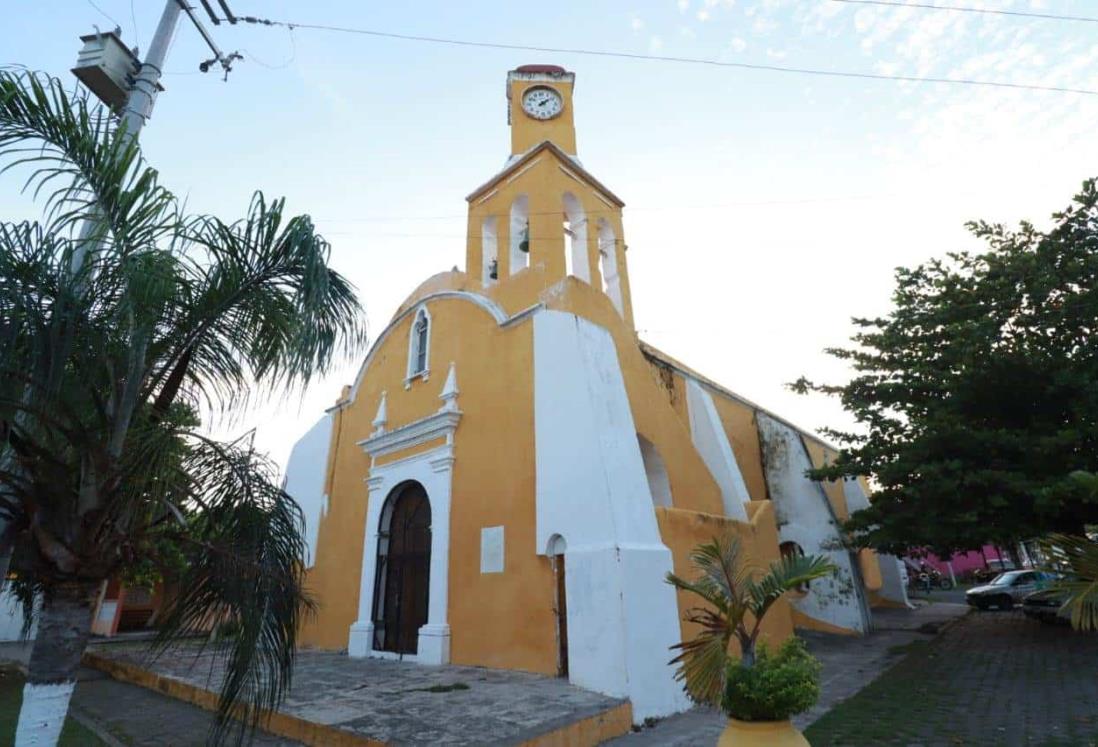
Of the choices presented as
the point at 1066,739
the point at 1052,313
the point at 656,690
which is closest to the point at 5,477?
the point at 656,690

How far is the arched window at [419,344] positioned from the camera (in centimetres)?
1103

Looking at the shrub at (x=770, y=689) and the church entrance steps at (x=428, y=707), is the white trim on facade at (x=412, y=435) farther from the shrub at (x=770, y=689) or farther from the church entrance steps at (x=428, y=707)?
the shrub at (x=770, y=689)

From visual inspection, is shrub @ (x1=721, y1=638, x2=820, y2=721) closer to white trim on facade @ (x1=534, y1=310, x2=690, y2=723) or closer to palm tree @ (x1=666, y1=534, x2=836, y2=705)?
palm tree @ (x1=666, y1=534, x2=836, y2=705)

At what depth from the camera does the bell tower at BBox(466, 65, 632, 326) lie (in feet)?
38.5

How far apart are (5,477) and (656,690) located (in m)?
5.91

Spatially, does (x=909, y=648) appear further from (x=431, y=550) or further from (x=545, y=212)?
(x=545, y=212)

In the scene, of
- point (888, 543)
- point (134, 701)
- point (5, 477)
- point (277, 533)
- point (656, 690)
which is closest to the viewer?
point (5, 477)

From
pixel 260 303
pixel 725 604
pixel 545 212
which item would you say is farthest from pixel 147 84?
pixel 545 212

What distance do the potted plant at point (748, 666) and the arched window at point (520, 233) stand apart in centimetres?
826

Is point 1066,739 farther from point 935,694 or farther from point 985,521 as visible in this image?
point 985,521

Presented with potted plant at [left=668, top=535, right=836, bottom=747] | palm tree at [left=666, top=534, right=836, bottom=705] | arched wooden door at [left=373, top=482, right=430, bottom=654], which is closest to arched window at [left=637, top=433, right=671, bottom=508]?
arched wooden door at [left=373, top=482, right=430, bottom=654]

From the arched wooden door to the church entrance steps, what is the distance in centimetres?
98

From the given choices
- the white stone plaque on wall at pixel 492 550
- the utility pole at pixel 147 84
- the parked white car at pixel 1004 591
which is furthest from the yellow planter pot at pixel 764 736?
the parked white car at pixel 1004 591

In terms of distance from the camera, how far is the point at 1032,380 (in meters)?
9.97
